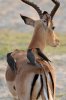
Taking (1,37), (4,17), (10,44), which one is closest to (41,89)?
(10,44)

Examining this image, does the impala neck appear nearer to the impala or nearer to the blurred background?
the impala

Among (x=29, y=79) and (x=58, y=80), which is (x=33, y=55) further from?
(x=58, y=80)

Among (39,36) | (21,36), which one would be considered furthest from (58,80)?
(21,36)

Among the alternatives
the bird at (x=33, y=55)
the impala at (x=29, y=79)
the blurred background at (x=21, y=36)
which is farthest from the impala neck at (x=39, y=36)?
the blurred background at (x=21, y=36)

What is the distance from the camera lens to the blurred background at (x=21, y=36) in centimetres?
980

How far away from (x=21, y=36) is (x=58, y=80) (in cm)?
569

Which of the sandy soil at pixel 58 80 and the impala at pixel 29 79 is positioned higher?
the impala at pixel 29 79

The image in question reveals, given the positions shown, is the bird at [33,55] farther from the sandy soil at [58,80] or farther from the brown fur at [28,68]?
the sandy soil at [58,80]

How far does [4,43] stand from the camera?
1420 centimetres

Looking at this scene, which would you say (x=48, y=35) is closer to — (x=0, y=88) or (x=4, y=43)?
(x=0, y=88)

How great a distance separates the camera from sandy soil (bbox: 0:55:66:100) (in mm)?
8898

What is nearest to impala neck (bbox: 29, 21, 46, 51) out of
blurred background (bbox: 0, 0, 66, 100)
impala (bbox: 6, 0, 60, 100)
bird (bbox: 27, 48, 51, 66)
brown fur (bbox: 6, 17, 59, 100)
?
brown fur (bbox: 6, 17, 59, 100)

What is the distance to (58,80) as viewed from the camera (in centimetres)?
1011

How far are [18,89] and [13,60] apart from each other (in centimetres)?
65
